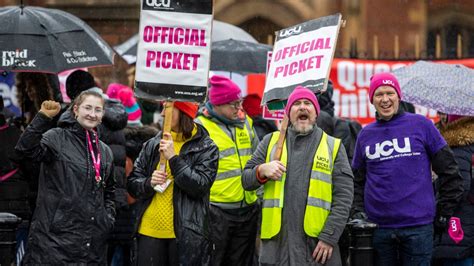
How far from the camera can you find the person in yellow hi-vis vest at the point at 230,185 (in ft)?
32.3

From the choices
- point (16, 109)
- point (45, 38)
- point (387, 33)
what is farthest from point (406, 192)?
point (387, 33)

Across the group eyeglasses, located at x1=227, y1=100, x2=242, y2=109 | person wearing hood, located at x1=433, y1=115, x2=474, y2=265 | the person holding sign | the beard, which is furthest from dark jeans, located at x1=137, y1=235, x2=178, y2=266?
person wearing hood, located at x1=433, y1=115, x2=474, y2=265

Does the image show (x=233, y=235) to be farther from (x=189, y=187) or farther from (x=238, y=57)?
(x=238, y=57)

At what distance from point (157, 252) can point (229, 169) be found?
1.50 meters

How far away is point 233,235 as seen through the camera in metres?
9.92

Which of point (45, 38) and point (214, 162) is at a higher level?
point (45, 38)

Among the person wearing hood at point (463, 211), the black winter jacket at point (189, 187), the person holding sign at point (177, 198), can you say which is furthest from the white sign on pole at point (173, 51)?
the person wearing hood at point (463, 211)

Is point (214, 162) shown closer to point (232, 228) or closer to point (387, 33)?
point (232, 228)

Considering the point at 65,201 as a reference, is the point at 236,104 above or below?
above

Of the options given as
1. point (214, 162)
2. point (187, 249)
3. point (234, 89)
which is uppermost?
point (234, 89)

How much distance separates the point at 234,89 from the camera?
10008 mm

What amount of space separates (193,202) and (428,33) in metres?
15.8

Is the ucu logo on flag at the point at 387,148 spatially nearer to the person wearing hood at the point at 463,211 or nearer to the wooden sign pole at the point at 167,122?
the person wearing hood at the point at 463,211

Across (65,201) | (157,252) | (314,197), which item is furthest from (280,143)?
(65,201)
